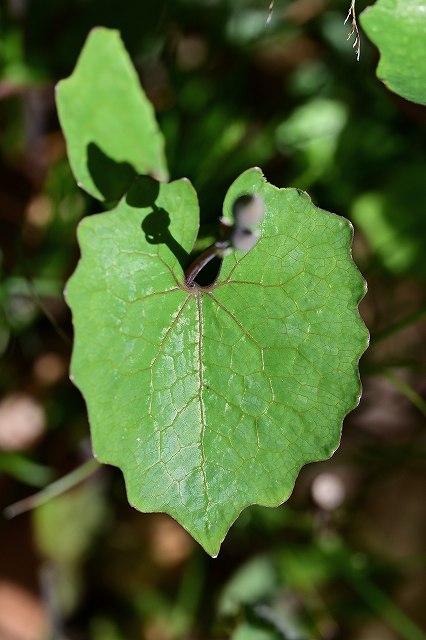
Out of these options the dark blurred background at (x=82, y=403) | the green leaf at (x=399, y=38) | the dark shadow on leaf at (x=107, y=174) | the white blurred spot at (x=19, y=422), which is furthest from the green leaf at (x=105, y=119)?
the white blurred spot at (x=19, y=422)

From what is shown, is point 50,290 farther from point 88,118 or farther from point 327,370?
point 327,370

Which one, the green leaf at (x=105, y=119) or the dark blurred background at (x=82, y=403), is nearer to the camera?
the green leaf at (x=105, y=119)

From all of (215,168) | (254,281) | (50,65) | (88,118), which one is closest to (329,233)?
(254,281)

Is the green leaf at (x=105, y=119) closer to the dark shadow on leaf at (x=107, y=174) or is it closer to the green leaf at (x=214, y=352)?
the dark shadow on leaf at (x=107, y=174)

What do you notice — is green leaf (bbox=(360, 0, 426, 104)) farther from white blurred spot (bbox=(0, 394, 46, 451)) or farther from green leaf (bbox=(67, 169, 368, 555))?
white blurred spot (bbox=(0, 394, 46, 451))

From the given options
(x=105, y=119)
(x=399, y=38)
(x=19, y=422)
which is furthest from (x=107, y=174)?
(x=19, y=422)

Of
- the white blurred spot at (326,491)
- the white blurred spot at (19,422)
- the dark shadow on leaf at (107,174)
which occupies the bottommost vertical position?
the white blurred spot at (19,422)

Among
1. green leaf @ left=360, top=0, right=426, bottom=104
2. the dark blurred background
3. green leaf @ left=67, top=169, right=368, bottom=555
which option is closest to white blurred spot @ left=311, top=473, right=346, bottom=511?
the dark blurred background
